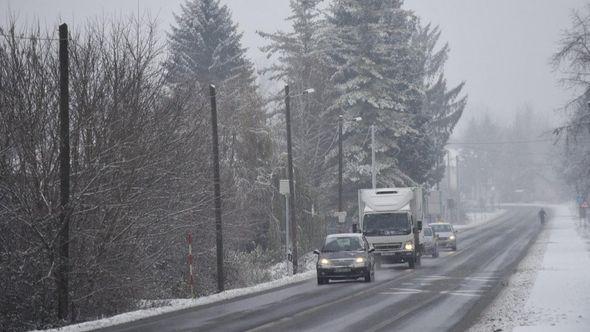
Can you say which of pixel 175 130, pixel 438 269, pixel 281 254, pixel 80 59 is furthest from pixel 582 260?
pixel 80 59

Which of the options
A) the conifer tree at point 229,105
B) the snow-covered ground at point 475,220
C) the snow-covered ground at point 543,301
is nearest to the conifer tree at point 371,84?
the conifer tree at point 229,105

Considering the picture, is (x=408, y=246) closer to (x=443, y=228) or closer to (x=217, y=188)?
(x=217, y=188)

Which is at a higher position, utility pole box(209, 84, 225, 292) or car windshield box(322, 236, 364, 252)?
utility pole box(209, 84, 225, 292)

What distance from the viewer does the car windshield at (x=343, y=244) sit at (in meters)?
33.4

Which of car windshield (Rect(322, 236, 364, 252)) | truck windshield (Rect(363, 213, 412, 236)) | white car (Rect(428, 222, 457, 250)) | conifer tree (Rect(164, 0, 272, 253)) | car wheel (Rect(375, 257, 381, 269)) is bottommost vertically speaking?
car wheel (Rect(375, 257, 381, 269))

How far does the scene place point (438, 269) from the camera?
132 ft

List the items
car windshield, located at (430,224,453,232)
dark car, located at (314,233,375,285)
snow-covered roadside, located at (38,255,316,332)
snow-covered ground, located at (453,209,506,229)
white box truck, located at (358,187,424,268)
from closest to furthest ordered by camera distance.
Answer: snow-covered roadside, located at (38,255,316,332), dark car, located at (314,233,375,285), white box truck, located at (358,187,424,268), car windshield, located at (430,224,453,232), snow-covered ground, located at (453,209,506,229)

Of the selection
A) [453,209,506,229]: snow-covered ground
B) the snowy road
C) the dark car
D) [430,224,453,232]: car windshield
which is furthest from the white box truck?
[453,209,506,229]: snow-covered ground

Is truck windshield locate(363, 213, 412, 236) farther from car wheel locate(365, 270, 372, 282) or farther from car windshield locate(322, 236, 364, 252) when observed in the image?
car wheel locate(365, 270, 372, 282)

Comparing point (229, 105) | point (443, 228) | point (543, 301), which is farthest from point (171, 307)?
point (443, 228)

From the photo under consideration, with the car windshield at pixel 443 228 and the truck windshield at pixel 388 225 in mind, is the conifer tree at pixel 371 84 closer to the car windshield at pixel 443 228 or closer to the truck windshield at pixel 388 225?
the car windshield at pixel 443 228

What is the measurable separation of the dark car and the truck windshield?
7.22 meters

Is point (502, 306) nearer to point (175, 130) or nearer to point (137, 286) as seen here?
point (137, 286)

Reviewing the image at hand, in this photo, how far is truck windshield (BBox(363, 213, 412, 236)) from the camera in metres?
40.7
